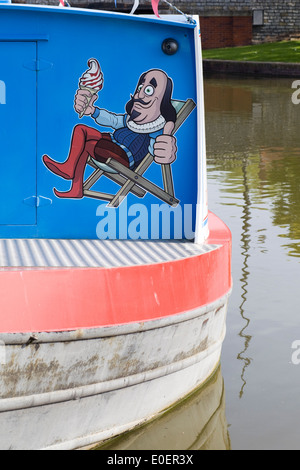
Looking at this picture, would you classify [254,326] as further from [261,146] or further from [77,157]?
[261,146]

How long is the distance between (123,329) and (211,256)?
873mm

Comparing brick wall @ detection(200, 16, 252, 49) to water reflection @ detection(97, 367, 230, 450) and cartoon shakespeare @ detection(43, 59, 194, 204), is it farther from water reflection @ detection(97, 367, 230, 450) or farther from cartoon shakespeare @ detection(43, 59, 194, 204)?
water reflection @ detection(97, 367, 230, 450)

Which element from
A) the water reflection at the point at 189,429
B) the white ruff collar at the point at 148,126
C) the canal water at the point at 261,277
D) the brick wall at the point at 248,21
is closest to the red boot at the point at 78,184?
the white ruff collar at the point at 148,126

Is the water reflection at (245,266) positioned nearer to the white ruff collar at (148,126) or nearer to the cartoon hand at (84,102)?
the white ruff collar at (148,126)

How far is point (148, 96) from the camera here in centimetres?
554

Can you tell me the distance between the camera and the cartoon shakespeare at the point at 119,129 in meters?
5.52

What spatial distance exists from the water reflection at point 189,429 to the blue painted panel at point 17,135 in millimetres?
1390

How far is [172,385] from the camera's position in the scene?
209 inches

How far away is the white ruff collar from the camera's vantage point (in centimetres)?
554

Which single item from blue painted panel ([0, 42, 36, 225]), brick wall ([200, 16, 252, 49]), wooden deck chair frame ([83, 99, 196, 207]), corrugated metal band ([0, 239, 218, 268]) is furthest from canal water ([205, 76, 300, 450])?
brick wall ([200, 16, 252, 49])

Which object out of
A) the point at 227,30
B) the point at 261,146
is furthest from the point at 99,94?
the point at 227,30

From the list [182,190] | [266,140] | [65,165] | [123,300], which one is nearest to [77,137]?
[65,165]

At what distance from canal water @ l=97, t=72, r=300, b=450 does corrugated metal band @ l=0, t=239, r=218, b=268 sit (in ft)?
3.00

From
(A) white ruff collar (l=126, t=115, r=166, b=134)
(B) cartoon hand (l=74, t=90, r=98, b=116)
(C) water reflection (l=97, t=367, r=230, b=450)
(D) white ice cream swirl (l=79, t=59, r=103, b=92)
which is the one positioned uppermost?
(D) white ice cream swirl (l=79, t=59, r=103, b=92)
